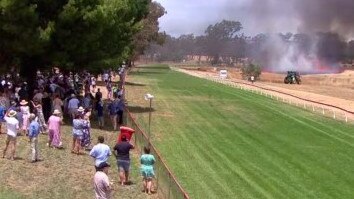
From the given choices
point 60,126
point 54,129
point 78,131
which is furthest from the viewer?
point 60,126

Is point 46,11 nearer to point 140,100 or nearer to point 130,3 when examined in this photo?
point 130,3

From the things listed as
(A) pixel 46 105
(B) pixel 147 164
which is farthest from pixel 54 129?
(A) pixel 46 105

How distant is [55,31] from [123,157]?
14.7m

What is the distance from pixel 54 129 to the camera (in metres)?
23.2

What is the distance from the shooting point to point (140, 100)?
2031 inches

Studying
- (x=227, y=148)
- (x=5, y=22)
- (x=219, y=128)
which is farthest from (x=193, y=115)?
(x=5, y=22)

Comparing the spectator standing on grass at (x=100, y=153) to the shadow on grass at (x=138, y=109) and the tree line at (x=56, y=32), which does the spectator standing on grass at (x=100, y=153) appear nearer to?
the tree line at (x=56, y=32)

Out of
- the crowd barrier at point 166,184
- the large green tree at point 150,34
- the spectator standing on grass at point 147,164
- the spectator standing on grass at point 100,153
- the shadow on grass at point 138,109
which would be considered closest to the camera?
the crowd barrier at point 166,184

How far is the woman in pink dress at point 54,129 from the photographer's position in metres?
23.0

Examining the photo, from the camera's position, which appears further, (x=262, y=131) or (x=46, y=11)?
(x=262, y=131)

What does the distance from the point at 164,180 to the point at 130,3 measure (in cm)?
2606

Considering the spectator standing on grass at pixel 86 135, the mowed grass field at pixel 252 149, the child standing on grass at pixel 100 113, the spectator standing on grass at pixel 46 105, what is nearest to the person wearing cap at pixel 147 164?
the mowed grass field at pixel 252 149

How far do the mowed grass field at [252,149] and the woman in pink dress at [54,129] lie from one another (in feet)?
16.2

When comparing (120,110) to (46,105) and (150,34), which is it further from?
(150,34)
